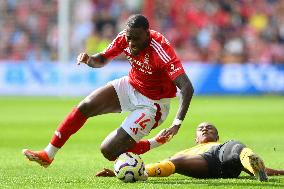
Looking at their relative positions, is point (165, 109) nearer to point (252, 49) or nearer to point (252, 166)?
point (252, 166)

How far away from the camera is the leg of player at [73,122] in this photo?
32.6 feet

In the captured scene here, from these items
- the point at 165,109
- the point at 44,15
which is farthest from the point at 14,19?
the point at 165,109

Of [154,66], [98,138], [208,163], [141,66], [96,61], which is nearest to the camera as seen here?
[208,163]

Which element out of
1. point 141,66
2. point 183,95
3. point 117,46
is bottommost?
point 183,95

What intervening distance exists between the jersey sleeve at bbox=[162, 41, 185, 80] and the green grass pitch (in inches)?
47.0

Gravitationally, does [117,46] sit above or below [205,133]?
above

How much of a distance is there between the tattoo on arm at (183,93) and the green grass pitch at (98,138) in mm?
761

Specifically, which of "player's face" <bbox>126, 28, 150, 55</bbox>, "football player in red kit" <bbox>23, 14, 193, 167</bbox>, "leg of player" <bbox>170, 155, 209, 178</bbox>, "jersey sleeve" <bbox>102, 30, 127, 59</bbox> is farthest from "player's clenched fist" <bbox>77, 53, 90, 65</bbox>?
"leg of player" <bbox>170, 155, 209, 178</bbox>

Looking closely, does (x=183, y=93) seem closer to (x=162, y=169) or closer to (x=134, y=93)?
(x=162, y=169)

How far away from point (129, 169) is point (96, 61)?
1.82 metres

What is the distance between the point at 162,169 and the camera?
954 cm

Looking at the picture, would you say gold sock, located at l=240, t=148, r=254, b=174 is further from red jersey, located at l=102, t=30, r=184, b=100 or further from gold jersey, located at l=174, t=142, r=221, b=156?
red jersey, located at l=102, t=30, r=184, b=100

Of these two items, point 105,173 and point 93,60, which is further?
point 93,60

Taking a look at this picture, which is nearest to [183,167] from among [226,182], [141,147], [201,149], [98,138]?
[201,149]
